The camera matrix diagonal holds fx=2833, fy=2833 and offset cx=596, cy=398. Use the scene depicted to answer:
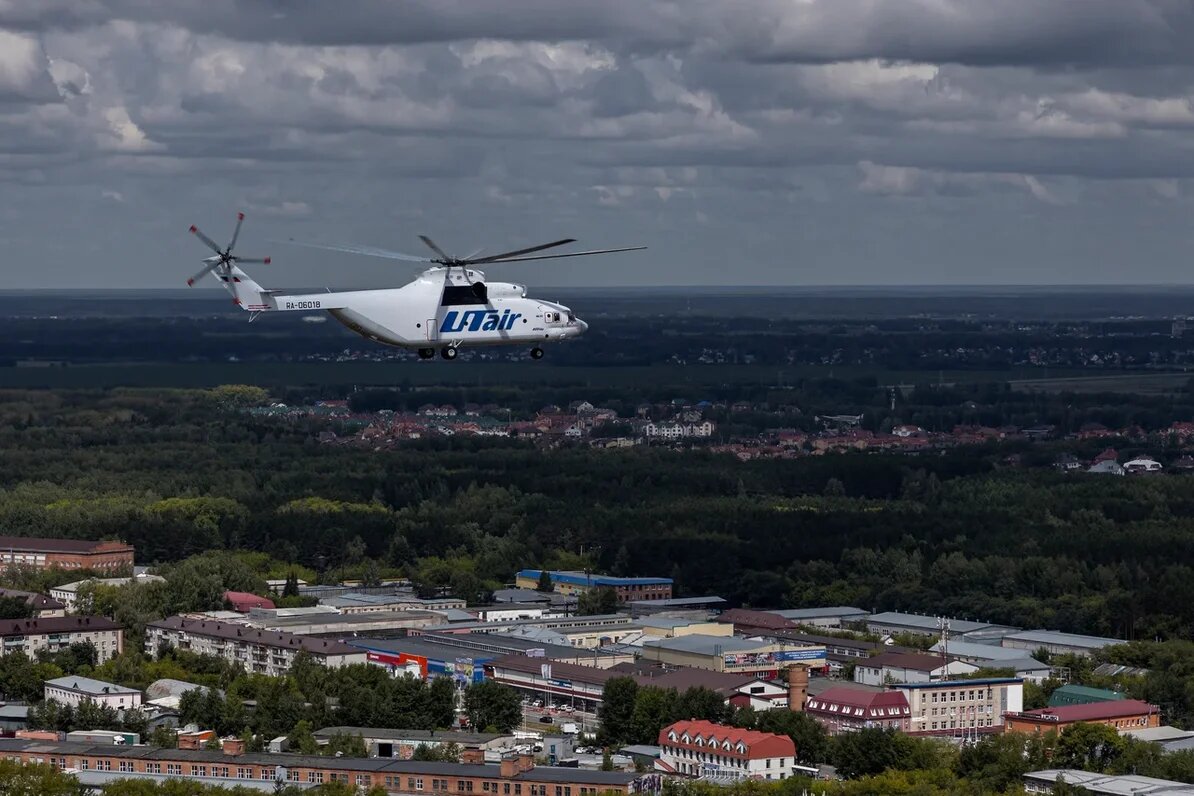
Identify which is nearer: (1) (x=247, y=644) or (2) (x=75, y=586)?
(1) (x=247, y=644)

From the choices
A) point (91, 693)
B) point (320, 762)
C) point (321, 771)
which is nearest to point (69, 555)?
point (91, 693)

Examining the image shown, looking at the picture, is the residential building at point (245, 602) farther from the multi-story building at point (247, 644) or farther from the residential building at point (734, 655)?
the residential building at point (734, 655)

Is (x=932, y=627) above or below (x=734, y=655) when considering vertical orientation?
below

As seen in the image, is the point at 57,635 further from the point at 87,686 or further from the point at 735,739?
the point at 735,739

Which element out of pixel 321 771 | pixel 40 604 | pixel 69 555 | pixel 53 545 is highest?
pixel 53 545

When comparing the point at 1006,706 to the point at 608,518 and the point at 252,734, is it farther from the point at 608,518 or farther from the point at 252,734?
the point at 608,518

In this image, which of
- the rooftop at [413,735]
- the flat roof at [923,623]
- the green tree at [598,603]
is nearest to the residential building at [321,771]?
the rooftop at [413,735]
